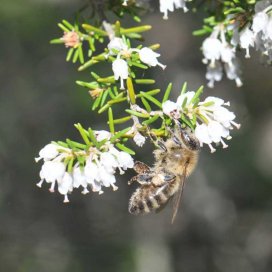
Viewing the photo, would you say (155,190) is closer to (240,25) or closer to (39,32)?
(240,25)

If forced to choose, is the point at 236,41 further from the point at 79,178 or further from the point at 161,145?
the point at 79,178

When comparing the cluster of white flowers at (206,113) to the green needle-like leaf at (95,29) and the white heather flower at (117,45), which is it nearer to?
the white heather flower at (117,45)

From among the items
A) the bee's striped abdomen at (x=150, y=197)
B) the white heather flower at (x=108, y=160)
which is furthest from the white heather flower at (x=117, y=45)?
the bee's striped abdomen at (x=150, y=197)

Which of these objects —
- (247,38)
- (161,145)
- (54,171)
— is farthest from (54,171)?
(247,38)

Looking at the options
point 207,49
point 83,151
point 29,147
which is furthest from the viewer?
point 29,147

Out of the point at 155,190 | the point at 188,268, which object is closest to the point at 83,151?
the point at 155,190

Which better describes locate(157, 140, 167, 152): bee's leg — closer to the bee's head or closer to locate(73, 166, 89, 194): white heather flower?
the bee's head

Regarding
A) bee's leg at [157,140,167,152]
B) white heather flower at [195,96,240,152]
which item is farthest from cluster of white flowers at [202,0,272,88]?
bee's leg at [157,140,167,152]
